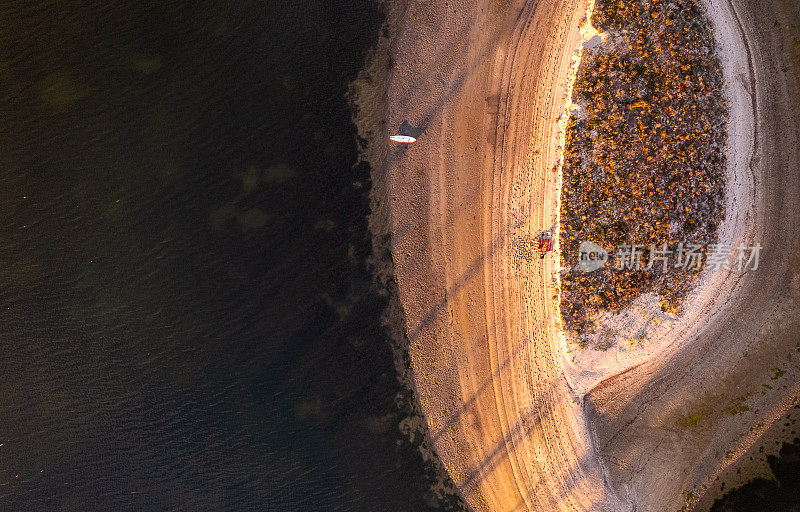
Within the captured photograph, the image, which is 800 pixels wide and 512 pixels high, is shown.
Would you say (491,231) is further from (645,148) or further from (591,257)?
(645,148)

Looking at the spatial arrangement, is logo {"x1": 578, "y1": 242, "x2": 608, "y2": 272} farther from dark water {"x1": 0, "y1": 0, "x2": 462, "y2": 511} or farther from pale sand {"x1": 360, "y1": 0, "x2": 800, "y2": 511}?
dark water {"x1": 0, "y1": 0, "x2": 462, "y2": 511}

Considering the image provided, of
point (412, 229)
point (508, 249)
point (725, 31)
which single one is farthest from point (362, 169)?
point (725, 31)

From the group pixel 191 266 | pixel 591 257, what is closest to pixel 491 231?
pixel 591 257

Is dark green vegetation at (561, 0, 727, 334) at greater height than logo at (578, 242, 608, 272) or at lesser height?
greater

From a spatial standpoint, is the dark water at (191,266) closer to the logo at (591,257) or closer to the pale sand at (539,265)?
the pale sand at (539,265)

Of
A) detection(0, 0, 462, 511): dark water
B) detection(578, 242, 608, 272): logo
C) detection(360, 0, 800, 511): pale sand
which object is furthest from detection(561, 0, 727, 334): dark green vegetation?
detection(0, 0, 462, 511): dark water

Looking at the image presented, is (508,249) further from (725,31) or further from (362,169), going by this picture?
(725,31)
